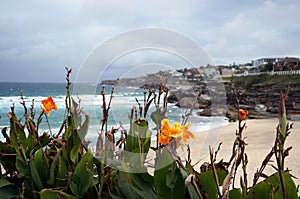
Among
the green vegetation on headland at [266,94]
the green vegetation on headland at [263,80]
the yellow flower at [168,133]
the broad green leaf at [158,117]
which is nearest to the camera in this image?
the yellow flower at [168,133]

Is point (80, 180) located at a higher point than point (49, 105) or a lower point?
lower

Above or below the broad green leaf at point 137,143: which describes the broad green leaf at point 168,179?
below

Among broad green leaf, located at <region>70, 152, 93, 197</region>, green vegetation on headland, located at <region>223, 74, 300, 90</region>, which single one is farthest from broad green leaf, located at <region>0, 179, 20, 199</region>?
Result: green vegetation on headland, located at <region>223, 74, 300, 90</region>

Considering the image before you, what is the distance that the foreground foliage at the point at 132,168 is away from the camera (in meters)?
0.50

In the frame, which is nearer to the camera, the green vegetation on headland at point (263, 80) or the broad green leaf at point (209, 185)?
the broad green leaf at point (209, 185)

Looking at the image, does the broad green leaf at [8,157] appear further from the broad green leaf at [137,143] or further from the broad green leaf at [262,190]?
the broad green leaf at [262,190]

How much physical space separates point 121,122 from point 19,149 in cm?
23

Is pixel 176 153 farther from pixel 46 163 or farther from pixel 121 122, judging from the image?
pixel 46 163

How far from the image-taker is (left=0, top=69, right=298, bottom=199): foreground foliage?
50 cm

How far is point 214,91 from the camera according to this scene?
1.88 feet

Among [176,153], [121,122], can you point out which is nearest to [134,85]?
[121,122]

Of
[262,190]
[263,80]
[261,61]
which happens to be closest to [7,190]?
[262,190]

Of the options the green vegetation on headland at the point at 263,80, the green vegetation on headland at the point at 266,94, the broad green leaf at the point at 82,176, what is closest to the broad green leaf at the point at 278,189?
the broad green leaf at the point at 82,176

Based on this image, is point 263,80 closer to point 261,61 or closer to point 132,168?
point 261,61
